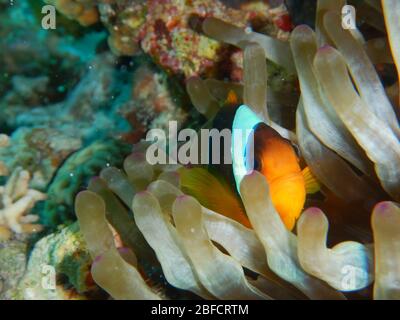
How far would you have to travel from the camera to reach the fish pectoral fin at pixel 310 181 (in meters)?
1.51

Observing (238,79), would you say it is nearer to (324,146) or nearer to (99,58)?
(324,146)

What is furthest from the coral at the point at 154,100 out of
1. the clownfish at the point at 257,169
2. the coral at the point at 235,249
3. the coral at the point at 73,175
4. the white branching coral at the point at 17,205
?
the coral at the point at 235,249

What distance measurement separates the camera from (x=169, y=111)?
2756 mm

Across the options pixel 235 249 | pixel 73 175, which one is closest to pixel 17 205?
pixel 73 175

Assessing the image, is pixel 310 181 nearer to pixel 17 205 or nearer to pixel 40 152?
pixel 17 205

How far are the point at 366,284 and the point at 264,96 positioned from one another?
0.75 m

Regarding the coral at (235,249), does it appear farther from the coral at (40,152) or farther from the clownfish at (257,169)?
the coral at (40,152)

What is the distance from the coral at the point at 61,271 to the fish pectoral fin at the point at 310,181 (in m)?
0.84

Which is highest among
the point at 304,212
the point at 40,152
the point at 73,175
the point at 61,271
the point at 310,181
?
the point at 40,152

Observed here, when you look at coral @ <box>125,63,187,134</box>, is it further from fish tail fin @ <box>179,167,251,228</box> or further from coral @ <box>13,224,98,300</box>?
fish tail fin @ <box>179,167,251,228</box>

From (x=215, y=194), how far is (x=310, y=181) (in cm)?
30

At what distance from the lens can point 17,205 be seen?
242 centimetres

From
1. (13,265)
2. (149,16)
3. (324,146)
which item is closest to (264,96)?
(324,146)
